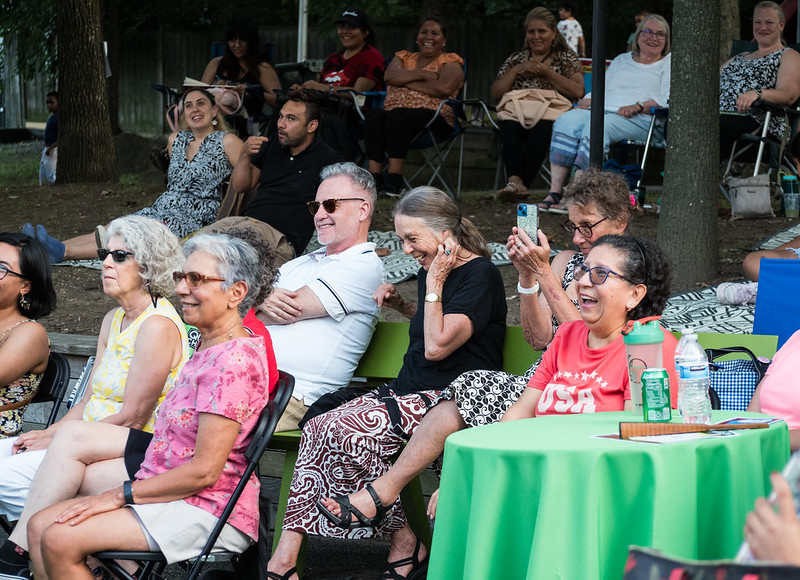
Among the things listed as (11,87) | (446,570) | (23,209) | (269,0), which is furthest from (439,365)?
(11,87)

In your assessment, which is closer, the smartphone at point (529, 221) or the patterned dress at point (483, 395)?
the patterned dress at point (483, 395)

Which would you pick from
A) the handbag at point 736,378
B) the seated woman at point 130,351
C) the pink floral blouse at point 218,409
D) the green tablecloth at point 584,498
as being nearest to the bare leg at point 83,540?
the pink floral blouse at point 218,409

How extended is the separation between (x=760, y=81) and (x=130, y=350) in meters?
5.74

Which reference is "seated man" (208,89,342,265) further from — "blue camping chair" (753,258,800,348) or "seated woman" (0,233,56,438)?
"blue camping chair" (753,258,800,348)

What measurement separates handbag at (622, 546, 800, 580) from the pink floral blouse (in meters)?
1.51

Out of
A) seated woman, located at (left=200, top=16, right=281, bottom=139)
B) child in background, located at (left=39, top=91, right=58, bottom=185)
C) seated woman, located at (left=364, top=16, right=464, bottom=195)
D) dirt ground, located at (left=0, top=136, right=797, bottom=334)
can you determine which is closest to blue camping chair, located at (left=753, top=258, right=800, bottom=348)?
dirt ground, located at (left=0, top=136, right=797, bottom=334)

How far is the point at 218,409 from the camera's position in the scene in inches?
125

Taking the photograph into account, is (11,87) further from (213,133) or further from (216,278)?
(216,278)

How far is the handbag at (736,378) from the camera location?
143 inches

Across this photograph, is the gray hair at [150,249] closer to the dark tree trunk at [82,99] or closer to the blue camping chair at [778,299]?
the blue camping chair at [778,299]

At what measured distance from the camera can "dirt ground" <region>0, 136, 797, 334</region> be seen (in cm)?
655

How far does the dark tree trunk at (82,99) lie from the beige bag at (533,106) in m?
4.73

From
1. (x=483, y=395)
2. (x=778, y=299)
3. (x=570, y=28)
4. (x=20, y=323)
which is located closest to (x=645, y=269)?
(x=483, y=395)

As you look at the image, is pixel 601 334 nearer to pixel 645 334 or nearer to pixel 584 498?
pixel 645 334
